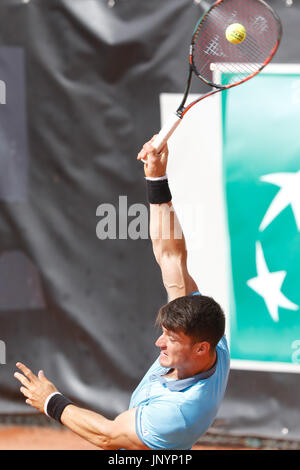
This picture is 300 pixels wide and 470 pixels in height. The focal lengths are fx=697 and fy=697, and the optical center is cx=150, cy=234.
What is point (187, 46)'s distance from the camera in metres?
4.86

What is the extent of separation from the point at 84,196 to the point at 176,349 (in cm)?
260

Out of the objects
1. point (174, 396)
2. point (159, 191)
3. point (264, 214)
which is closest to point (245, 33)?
point (159, 191)

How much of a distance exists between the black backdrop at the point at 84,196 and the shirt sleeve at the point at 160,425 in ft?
7.66

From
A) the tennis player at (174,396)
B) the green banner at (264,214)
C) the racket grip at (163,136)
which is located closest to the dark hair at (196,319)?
the tennis player at (174,396)

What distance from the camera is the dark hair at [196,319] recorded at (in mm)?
2686

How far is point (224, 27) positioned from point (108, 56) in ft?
4.35

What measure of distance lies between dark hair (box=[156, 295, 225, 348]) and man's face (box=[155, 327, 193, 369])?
0.07 feet

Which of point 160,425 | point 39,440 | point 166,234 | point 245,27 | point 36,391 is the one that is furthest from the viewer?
point 39,440

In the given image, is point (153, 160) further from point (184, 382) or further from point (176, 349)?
point (184, 382)

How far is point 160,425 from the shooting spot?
8.63 feet

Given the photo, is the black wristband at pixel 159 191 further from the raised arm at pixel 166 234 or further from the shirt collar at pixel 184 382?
the shirt collar at pixel 184 382

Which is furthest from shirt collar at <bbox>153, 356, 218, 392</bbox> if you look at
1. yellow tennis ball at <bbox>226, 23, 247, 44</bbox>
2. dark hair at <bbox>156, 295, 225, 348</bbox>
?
yellow tennis ball at <bbox>226, 23, 247, 44</bbox>

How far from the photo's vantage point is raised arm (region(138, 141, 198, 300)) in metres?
3.08

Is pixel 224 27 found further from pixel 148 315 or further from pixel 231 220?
pixel 148 315
